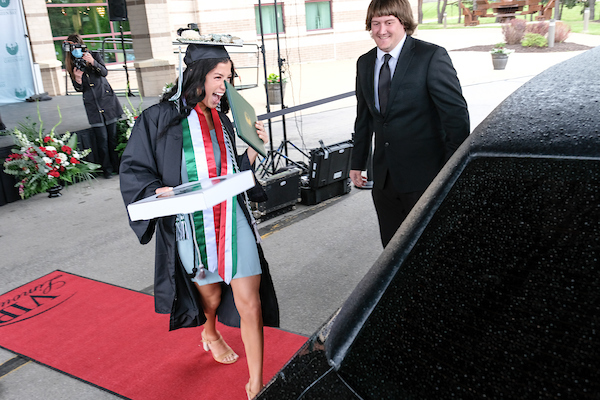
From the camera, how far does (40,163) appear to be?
7102 millimetres

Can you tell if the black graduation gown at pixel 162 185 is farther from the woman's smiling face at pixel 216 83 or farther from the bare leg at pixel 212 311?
the woman's smiling face at pixel 216 83

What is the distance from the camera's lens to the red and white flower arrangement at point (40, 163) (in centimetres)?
707

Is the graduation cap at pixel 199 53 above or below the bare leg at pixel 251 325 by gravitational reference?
above

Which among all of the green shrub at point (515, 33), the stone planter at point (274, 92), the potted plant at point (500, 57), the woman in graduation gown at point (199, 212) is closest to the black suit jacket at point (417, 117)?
the woman in graduation gown at point (199, 212)

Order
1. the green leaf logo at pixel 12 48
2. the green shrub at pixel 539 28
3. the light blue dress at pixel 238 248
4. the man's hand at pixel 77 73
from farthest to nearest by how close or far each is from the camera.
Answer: the green shrub at pixel 539 28 → the green leaf logo at pixel 12 48 → the man's hand at pixel 77 73 → the light blue dress at pixel 238 248

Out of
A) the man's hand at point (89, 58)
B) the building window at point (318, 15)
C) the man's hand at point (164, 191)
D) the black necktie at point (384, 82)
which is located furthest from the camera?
the building window at point (318, 15)

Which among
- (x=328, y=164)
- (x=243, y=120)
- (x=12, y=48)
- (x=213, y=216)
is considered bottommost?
(x=328, y=164)

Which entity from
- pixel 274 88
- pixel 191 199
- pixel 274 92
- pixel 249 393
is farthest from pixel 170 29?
pixel 191 199

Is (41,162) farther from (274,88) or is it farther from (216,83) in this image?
(274,88)

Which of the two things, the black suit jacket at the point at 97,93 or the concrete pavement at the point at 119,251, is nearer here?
the concrete pavement at the point at 119,251

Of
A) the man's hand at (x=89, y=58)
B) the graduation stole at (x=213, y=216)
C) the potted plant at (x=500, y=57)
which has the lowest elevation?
the potted plant at (x=500, y=57)

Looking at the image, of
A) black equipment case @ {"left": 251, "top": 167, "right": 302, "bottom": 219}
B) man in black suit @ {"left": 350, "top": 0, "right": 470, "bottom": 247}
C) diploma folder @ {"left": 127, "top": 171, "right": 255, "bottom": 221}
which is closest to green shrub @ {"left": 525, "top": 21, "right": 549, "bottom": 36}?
black equipment case @ {"left": 251, "top": 167, "right": 302, "bottom": 219}

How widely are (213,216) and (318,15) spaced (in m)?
25.7

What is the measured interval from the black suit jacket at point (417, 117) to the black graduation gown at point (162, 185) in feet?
3.00
